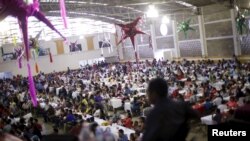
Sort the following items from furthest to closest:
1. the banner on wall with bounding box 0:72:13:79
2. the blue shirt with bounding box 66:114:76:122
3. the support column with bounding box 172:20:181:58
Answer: the banner on wall with bounding box 0:72:13:79 < the support column with bounding box 172:20:181:58 < the blue shirt with bounding box 66:114:76:122

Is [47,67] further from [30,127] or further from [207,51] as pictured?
[30,127]

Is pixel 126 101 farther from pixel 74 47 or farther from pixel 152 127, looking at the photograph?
pixel 74 47

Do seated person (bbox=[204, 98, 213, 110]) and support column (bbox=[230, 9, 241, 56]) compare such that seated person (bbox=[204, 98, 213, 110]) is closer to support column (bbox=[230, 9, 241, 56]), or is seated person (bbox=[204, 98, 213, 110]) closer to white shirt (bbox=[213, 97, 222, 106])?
white shirt (bbox=[213, 97, 222, 106])

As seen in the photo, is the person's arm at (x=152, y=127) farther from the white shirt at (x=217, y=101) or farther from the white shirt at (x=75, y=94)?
the white shirt at (x=75, y=94)

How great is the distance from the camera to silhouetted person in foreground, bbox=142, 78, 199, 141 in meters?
2.30

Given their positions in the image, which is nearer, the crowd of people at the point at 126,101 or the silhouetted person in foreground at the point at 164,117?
the silhouetted person in foreground at the point at 164,117

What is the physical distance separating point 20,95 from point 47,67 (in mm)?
21545

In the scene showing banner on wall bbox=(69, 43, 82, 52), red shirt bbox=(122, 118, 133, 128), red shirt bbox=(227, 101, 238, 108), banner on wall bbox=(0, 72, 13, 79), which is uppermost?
banner on wall bbox=(69, 43, 82, 52)

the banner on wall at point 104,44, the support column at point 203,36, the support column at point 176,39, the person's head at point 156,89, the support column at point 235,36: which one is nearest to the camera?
the person's head at point 156,89

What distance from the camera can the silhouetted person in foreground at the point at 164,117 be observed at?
2.30m

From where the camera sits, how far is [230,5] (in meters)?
25.8

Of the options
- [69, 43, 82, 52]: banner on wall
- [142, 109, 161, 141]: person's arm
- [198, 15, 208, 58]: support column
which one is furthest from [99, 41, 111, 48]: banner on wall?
[142, 109, 161, 141]: person's arm

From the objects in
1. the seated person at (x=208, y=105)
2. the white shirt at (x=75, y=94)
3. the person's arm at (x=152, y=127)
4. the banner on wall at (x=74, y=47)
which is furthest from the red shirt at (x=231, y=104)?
the banner on wall at (x=74, y=47)

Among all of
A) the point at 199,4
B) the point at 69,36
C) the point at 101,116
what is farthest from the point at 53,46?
the point at 101,116
